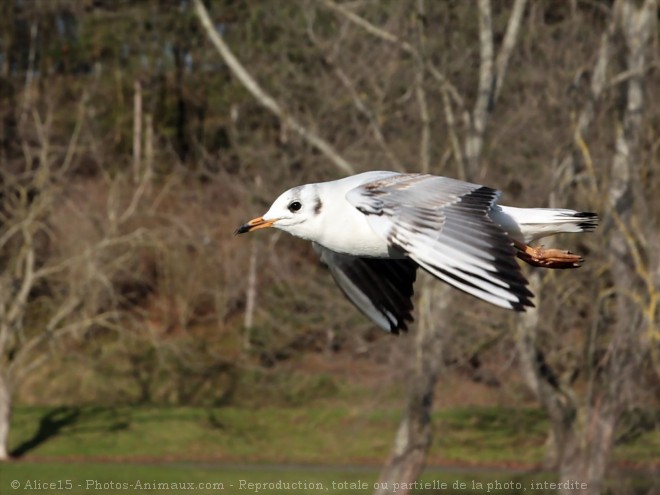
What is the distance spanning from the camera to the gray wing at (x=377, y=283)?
22.1 ft

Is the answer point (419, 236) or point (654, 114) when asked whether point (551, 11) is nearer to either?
point (654, 114)

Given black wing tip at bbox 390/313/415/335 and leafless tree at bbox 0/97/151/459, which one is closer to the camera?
black wing tip at bbox 390/313/415/335

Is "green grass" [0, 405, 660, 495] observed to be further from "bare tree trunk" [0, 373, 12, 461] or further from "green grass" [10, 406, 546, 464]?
"bare tree trunk" [0, 373, 12, 461]

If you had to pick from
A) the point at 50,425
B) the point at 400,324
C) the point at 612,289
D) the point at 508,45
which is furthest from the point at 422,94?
the point at 50,425

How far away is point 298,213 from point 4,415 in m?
16.7

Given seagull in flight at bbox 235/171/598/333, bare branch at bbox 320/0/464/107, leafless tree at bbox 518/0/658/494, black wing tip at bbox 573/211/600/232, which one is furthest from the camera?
bare branch at bbox 320/0/464/107

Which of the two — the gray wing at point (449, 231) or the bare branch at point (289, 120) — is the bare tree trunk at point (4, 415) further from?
the gray wing at point (449, 231)

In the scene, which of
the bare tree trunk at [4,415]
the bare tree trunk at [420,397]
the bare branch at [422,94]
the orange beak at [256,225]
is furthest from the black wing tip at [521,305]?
the bare tree trunk at [4,415]

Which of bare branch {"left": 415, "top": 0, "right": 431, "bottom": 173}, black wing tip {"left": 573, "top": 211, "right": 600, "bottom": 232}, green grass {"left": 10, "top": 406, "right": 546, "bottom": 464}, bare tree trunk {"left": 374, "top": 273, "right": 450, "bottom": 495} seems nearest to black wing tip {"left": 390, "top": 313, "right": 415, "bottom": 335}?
black wing tip {"left": 573, "top": 211, "right": 600, "bottom": 232}

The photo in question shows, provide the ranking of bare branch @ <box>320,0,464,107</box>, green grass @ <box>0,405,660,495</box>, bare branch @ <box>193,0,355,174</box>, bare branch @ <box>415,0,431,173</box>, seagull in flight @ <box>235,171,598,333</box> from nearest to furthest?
seagull in flight @ <box>235,171,598,333</box>
bare branch @ <box>415,0,431,173</box>
bare branch @ <box>320,0,464,107</box>
bare branch @ <box>193,0,355,174</box>
green grass @ <box>0,405,660,495</box>

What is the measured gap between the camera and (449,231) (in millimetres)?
5254

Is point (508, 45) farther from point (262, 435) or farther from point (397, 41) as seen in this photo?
point (262, 435)

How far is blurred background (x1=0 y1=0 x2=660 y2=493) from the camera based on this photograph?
1488 cm

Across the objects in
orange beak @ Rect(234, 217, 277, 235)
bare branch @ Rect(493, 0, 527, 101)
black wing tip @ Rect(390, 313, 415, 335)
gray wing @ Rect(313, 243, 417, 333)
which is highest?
bare branch @ Rect(493, 0, 527, 101)
